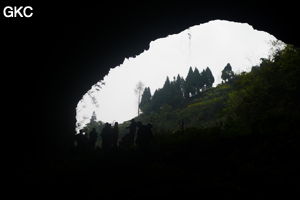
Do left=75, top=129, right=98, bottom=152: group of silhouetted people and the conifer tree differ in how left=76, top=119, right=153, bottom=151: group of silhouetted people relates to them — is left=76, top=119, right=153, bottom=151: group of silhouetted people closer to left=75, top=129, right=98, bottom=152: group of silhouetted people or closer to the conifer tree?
left=75, top=129, right=98, bottom=152: group of silhouetted people

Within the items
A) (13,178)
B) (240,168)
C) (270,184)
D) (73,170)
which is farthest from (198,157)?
(13,178)

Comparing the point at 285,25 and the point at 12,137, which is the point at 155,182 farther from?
the point at 285,25

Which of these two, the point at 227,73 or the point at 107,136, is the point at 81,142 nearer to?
the point at 107,136

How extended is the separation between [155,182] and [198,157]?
366cm

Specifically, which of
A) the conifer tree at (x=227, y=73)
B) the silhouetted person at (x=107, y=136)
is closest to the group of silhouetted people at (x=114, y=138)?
the silhouetted person at (x=107, y=136)

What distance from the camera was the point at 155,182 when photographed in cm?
659

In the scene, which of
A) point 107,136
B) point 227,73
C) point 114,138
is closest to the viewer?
point 107,136

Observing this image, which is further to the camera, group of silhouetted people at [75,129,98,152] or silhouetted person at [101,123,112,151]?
silhouetted person at [101,123,112,151]

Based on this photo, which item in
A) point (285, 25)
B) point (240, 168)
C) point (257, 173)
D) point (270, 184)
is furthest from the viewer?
point (285, 25)

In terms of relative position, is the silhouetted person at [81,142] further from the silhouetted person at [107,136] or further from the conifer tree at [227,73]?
the conifer tree at [227,73]

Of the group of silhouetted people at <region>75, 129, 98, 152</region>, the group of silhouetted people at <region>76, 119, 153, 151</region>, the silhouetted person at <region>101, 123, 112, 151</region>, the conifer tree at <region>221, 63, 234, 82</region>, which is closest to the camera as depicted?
the group of silhouetted people at <region>76, 119, 153, 151</region>

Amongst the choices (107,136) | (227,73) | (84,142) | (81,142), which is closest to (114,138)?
(107,136)

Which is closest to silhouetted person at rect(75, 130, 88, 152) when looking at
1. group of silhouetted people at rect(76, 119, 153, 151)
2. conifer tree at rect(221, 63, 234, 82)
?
group of silhouetted people at rect(76, 119, 153, 151)

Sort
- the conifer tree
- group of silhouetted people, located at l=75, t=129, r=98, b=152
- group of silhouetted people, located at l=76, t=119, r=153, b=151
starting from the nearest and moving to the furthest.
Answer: group of silhouetted people, located at l=76, t=119, r=153, b=151, group of silhouetted people, located at l=75, t=129, r=98, b=152, the conifer tree
